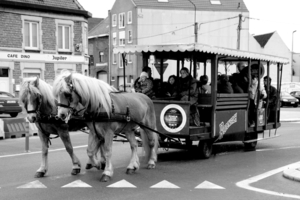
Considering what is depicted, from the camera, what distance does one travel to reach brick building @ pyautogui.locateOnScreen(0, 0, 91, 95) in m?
25.7

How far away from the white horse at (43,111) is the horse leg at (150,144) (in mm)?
1443

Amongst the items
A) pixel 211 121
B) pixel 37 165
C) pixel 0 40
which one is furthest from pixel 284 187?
pixel 0 40

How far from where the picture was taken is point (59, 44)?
28422mm

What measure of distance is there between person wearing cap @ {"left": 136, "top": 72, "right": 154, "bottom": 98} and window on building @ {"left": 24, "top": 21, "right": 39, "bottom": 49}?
1871cm

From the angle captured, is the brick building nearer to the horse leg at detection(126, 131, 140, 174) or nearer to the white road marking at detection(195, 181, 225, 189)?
the horse leg at detection(126, 131, 140, 174)

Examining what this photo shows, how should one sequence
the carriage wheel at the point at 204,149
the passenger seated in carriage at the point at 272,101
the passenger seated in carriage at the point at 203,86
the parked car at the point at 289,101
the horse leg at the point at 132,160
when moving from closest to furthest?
the horse leg at the point at 132,160 < the carriage wheel at the point at 204,149 < the passenger seated in carriage at the point at 203,86 < the passenger seated in carriage at the point at 272,101 < the parked car at the point at 289,101

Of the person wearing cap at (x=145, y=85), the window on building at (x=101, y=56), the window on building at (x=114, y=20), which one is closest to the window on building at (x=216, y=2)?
the window on building at (x=114, y=20)

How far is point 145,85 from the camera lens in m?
9.93

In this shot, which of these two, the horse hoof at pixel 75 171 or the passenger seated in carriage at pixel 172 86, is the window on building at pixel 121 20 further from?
the horse hoof at pixel 75 171

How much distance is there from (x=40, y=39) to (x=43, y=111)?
68.4 feet

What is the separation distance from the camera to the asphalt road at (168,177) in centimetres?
649

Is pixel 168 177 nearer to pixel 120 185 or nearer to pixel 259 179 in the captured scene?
pixel 120 185

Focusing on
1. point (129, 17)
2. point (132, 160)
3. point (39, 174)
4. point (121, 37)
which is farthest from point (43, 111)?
point (121, 37)

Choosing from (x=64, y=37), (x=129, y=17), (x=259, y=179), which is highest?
(x=129, y=17)
